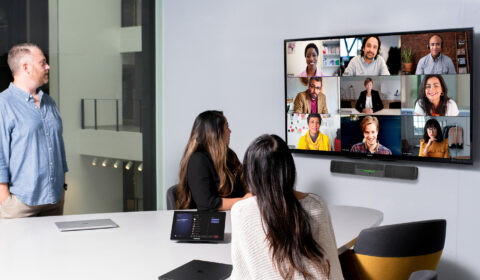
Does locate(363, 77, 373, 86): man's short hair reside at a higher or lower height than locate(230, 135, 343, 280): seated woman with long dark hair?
higher

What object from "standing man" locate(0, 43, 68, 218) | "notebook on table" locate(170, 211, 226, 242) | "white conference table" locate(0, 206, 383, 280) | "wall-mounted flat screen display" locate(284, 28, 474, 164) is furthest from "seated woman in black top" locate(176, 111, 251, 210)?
"wall-mounted flat screen display" locate(284, 28, 474, 164)

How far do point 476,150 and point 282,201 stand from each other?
7.30 feet

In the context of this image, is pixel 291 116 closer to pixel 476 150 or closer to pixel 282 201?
pixel 476 150

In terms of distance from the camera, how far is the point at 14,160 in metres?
3.46

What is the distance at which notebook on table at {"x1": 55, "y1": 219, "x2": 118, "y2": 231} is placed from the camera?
2.74m

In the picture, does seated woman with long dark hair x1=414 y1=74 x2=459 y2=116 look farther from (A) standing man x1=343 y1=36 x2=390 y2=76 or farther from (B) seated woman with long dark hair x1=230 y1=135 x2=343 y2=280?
(B) seated woman with long dark hair x1=230 y1=135 x2=343 y2=280

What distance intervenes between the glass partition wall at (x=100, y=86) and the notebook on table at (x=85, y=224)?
172cm

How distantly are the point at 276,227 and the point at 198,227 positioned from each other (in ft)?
2.72

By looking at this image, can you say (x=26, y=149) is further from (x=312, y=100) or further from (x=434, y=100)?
(x=434, y=100)

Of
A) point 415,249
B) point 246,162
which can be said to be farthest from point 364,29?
point 246,162

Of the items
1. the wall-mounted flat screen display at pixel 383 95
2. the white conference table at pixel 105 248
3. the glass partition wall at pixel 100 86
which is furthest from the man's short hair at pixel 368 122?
the glass partition wall at pixel 100 86

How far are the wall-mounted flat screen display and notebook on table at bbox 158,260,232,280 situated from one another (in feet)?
6.73

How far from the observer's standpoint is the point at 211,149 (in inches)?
129

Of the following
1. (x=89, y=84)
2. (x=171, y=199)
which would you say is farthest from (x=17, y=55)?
(x=171, y=199)
